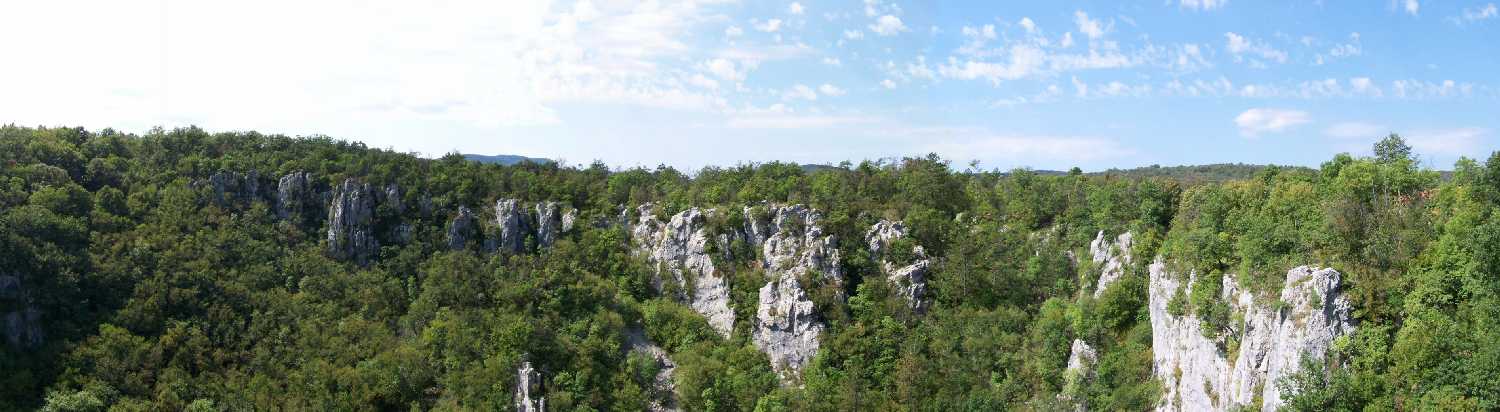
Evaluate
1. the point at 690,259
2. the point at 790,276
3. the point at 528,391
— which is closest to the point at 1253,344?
the point at 790,276

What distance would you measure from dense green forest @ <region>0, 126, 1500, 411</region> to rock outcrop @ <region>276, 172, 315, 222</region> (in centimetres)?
26

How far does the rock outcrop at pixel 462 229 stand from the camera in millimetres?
78438

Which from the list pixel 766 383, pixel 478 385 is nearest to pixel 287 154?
pixel 478 385

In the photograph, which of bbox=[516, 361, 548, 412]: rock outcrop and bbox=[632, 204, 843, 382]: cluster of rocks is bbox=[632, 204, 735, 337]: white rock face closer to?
bbox=[632, 204, 843, 382]: cluster of rocks

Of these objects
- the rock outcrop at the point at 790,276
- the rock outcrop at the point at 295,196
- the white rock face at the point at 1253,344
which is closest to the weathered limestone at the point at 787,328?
the rock outcrop at the point at 790,276

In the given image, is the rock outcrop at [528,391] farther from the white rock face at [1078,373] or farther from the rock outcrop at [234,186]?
the white rock face at [1078,373]

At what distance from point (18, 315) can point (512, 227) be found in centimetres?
3467

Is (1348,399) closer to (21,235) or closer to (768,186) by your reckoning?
(768,186)

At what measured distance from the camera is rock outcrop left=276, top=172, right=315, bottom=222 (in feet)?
258

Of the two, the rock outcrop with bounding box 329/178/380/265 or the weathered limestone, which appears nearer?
the weathered limestone

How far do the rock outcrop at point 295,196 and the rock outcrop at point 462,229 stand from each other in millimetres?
13174

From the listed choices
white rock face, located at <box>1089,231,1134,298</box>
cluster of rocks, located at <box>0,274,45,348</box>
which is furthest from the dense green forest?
white rock face, located at <box>1089,231,1134,298</box>

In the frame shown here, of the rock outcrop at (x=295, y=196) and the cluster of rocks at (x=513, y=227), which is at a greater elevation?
the rock outcrop at (x=295, y=196)

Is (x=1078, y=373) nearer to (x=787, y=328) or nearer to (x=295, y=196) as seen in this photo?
(x=787, y=328)
